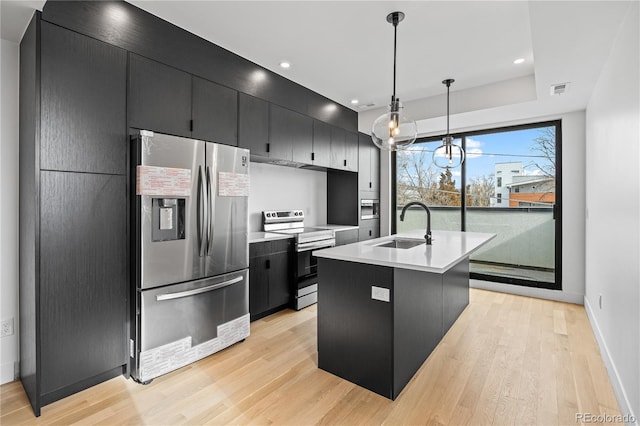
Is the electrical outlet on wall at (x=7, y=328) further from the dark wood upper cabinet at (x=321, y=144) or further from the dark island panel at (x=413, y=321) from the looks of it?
the dark wood upper cabinet at (x=321, y=144)

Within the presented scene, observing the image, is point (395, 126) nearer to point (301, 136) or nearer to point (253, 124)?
point (253, 124)

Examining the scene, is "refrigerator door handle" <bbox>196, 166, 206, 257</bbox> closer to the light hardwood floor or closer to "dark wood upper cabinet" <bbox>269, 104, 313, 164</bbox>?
the light hardwood floor

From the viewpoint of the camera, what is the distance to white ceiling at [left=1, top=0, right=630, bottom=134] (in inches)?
83.0

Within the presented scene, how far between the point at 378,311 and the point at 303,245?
181cm

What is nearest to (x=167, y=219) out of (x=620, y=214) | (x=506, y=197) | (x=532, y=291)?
(x=620, y=214)

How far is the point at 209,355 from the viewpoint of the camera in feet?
8.80

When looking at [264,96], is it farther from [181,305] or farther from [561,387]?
[561,387]

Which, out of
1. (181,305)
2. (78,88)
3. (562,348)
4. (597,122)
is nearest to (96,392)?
(181,305)

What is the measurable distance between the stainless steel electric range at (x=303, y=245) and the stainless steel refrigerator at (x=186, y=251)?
0.92m

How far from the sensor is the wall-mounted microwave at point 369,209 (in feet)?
16.9

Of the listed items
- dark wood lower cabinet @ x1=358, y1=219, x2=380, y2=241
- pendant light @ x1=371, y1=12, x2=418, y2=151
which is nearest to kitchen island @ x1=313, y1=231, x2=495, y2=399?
pendant light @ x1=371, y1=12, x2=418, y2=151

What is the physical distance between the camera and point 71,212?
6.85ft

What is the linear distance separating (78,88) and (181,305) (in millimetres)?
1628

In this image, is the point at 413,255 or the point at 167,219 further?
the point at 167,219
